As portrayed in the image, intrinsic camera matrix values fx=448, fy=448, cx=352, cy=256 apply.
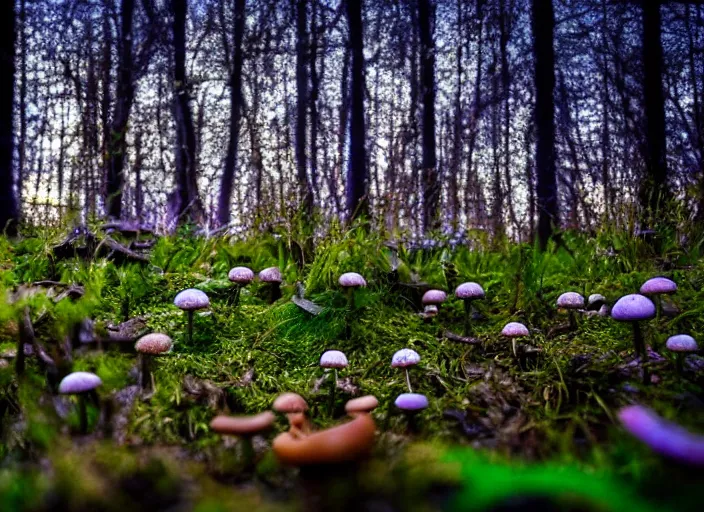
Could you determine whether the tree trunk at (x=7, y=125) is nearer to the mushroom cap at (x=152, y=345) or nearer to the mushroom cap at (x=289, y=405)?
the mushroom cap at (x=152, y=345)

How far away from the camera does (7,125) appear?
5.59m

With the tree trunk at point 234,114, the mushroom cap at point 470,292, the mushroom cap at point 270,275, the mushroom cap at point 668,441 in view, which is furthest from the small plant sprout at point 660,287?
the tree trunk at point 234,114

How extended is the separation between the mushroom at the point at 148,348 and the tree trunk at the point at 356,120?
4726 mm

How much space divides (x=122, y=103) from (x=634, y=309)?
812cm

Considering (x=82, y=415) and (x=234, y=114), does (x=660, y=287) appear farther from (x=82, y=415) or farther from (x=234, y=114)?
(x=234, y=114)

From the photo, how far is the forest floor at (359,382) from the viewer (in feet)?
3.27

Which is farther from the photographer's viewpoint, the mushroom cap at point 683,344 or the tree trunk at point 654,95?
the tree trunk at point 654,95

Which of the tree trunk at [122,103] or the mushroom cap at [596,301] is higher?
the tree trunk at [122,103]

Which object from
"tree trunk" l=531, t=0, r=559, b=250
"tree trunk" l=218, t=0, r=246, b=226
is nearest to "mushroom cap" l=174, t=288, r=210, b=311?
"tree trunk" l=531, t=0, r=559, b=250

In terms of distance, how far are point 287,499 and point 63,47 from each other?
915cm

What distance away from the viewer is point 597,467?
1196 millimetres

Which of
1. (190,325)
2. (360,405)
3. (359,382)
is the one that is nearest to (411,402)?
(360,405)

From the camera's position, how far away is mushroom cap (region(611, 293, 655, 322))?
1981mm

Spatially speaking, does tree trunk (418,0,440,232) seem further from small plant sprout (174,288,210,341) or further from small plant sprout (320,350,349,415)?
small plant sprout (320,350,349,415)
